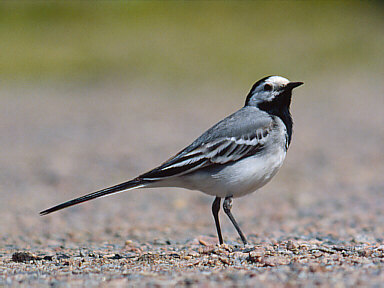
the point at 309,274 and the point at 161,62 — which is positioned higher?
Answer: the point at 161,62

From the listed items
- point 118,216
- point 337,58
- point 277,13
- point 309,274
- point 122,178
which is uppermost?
point 277,13

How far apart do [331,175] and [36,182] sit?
6.11 meters

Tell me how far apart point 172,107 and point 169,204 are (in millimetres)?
11569

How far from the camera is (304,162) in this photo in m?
14.0

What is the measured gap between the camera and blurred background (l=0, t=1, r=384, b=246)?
381 inches

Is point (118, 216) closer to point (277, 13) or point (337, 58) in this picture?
point (337, 58)

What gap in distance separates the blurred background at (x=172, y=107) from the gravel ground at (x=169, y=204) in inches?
2.2

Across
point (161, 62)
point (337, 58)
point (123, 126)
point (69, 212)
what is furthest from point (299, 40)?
point (69, 212)

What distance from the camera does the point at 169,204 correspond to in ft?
35.8

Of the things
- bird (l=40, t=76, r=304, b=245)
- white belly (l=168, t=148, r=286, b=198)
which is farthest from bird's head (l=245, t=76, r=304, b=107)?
white belly (l=168, t=148, r=286, b=198)

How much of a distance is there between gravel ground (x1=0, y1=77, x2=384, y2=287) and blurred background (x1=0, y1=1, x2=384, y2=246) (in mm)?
57

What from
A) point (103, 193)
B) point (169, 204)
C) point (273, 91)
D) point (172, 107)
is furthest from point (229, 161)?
point (172, 107)

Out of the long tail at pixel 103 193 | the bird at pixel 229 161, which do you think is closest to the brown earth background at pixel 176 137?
the long tail at pixel 103 193

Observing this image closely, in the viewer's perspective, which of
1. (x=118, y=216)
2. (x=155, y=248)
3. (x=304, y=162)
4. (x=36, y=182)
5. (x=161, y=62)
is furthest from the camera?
(x=161, y=62)
